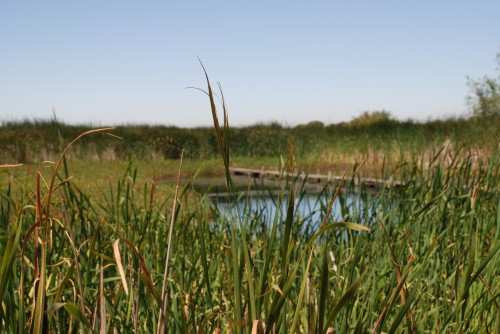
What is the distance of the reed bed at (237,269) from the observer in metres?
0.94

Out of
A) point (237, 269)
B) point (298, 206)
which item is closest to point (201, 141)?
point (298, 206)

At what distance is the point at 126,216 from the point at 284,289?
1223 millimetres

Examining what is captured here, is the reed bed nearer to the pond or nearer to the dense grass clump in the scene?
the pond

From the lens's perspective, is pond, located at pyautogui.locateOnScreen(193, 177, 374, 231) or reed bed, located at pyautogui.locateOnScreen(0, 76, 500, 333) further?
pond, located at pyautogui.locateOnScreen(193, 177, 374, 231)

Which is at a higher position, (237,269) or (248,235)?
(237,269)

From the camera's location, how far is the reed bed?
3.10 feet

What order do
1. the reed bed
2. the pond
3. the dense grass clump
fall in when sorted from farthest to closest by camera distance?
1. the dense grass clump
2. the pond
3. the reed bed

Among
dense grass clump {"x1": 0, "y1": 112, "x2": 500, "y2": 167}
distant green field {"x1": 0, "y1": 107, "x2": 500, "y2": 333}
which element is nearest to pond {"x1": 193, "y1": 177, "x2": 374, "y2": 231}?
distant green field {"x1": 0, "y1": 107, "x2": 500, "y2": 333}

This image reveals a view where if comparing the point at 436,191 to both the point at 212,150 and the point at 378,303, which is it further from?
the point at 212,150

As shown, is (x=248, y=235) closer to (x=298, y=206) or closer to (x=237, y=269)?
(x=298, y=206)

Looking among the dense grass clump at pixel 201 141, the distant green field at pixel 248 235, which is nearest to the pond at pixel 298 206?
the distant green field at pixel 248 235

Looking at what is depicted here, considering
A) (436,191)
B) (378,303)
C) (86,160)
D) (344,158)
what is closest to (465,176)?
(436,191)

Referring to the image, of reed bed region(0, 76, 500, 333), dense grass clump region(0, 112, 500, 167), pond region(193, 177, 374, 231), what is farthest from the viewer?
dense grass clump region(0, 112, 500, 167)

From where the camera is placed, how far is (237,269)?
0.96 m
